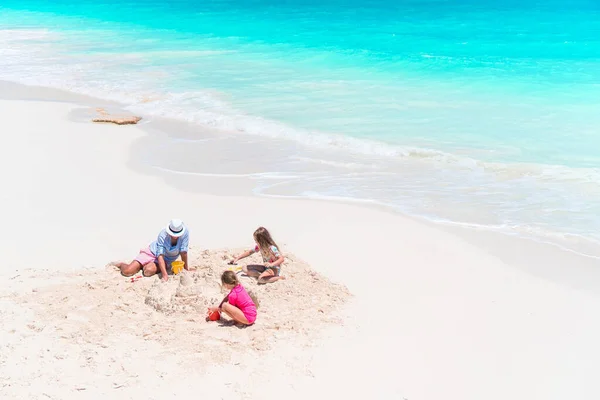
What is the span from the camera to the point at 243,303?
20.4 ft

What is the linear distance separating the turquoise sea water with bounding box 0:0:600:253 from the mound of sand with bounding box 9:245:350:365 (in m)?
3.52

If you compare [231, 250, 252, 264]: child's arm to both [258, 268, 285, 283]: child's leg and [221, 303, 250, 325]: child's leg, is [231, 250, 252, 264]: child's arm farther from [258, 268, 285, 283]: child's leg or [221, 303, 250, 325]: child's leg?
[221, 303, 250, 325]: child's leg

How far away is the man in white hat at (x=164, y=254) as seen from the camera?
721 centimetres

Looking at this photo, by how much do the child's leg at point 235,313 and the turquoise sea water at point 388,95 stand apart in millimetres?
4452

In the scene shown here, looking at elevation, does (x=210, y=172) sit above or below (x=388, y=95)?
below

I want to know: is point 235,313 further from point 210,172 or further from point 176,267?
point 210,172

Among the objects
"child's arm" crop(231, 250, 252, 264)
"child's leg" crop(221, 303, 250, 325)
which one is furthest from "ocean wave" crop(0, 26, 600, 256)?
"child's leg" crop(221, 303, 250, 325)

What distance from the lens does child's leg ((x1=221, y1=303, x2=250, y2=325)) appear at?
20.2ft

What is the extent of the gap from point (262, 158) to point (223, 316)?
6.58 meters

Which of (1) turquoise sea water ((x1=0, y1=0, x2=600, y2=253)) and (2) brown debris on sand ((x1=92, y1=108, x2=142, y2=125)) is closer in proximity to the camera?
(1) turquoise sea water ((x1=0, y1=0, x2=600, y2=253))

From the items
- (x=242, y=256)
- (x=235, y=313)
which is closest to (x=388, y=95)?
(x=242, y=256)

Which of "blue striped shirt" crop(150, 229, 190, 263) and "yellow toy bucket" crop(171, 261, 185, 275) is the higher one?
"blue striped shirt" crop(150, 229, 190, 263)

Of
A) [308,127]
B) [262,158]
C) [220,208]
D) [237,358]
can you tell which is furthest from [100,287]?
[308,127]

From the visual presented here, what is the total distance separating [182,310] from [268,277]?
116 cm
